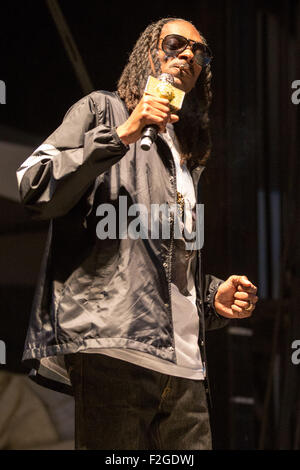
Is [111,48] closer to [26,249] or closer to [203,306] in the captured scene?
[26,249]

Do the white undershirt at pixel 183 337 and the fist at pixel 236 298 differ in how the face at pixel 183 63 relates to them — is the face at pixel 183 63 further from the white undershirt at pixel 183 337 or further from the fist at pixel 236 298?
the fist at pixel 236 298

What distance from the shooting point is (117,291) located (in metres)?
1.39

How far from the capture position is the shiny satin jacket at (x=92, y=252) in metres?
1.35

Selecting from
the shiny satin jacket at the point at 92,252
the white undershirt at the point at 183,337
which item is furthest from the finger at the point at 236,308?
the shiny satin jacket at the point at 92,252

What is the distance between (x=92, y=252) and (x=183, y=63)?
0.53 meters

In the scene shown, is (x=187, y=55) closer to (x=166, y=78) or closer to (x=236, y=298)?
(x=166, y=78)

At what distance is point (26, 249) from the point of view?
2.15 meters

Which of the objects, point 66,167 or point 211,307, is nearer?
point 66,167

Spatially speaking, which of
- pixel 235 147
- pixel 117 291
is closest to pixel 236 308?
pixel 117 291

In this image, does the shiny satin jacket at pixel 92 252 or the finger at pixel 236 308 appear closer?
the shiny satin jacket at pixel 92 252

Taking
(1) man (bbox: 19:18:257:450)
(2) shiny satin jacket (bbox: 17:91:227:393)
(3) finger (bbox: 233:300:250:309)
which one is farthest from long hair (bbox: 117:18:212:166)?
(3) finger (bbox: 233:300:250:309)

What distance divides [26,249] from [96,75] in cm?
58

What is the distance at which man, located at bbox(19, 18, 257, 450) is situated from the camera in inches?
53.1

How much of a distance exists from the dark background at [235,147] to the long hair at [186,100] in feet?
1.22
